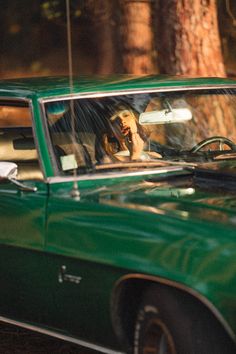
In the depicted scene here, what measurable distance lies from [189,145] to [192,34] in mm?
4843

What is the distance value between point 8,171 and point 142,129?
798mm

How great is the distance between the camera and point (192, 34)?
1116cm

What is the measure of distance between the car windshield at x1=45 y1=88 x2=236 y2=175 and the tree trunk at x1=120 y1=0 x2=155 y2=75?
5.70 m

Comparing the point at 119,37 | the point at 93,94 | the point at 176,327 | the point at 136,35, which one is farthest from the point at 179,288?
the point at 119,37

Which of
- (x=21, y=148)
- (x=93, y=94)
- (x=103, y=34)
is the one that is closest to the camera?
(x=93, y=94)

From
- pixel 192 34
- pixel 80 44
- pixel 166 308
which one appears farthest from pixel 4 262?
pixel 80 44

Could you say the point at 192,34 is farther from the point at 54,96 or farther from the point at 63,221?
the point at 63,221

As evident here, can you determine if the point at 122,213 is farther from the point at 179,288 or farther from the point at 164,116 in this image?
the point at 164,116

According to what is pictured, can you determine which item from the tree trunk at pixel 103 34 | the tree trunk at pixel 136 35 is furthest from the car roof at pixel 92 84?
the tree trunk at pixel 103 34

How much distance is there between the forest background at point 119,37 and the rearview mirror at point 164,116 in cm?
469

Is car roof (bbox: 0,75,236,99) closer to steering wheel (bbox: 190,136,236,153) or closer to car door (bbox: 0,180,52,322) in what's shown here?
steering wheel (bbox: 190,136,236,153)

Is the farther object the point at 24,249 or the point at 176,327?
the point at 24,249

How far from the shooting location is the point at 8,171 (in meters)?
5.93

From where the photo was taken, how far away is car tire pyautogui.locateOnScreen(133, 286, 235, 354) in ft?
15.6
